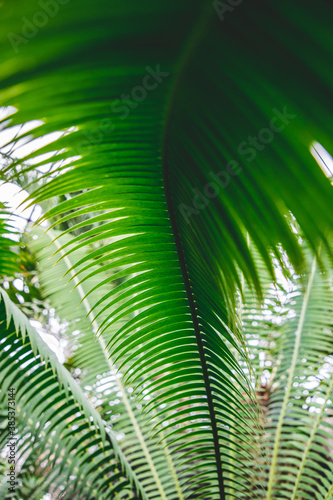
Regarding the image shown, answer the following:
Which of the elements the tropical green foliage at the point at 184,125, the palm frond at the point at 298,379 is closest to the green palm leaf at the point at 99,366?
the palm frond at the point at 298,379

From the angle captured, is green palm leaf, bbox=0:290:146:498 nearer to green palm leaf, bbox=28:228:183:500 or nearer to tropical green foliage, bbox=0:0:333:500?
green palm leaf, bbox=28:228:183:500

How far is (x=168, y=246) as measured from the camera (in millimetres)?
933

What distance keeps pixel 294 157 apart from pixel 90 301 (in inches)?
79.4

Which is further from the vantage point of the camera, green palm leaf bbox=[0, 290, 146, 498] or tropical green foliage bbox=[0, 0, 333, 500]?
green palm leaf bbox=[0, 290, 146, 498]

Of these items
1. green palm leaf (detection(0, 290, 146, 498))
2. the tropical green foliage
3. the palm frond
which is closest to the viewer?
the tropical green foliage

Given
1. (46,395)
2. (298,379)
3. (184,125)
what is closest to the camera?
(184,125)

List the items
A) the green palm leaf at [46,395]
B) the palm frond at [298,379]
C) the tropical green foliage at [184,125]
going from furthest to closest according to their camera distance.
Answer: the palm frond at [298,379] → the green palm leaf at [46,395] → the tropical green foliage at [184,125]

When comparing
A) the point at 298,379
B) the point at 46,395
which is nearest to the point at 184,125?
the point at 46,395

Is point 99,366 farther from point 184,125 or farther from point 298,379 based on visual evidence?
point 184,125

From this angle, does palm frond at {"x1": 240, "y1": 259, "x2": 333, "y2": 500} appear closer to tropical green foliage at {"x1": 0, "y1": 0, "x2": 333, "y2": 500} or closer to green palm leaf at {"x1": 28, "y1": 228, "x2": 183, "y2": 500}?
green palm leaf at {"x1": 28, "y1": 228, "x2": 183, "y2": 500}

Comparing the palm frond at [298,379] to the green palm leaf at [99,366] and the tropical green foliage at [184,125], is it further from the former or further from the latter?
the tropical green foliage at [184,125]

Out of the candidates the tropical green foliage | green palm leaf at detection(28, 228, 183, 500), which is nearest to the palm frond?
green palm leaf at detection(28, 228, 183, 500)

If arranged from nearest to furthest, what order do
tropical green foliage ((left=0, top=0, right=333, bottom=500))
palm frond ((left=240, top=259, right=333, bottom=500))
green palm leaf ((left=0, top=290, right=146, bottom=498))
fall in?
tropical green foliage ((left=0, top=0, right=333, bottom=500)) < green palm leaf ((left=0, top=290, right=146, bottom=498)) < palm frond ((left=240, top=259, right=333, bottom=500))

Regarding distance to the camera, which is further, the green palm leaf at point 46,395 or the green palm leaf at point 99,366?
the green palm leaf at point 99,366
